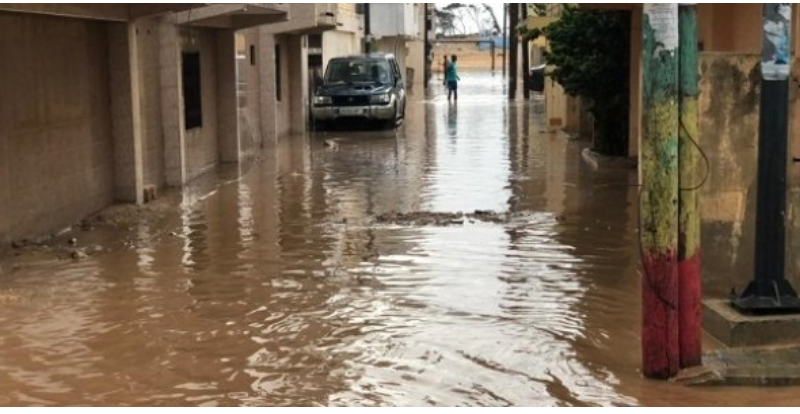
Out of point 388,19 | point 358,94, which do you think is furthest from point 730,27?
point 388,19

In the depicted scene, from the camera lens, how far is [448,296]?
8.24 metres

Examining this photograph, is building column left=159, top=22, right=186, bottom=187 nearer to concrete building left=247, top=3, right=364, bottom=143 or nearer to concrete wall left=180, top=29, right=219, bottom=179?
concrete wall left=180, top=29, right=219, bottom=179

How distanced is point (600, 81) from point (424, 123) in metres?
12.1

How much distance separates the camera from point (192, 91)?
1631cm

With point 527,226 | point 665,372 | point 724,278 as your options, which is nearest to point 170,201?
point 527,226

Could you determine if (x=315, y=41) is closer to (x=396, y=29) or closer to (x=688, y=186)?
(x=396, y=29)

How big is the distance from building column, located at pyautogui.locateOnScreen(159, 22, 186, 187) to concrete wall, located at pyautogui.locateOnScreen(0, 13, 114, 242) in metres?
1.83

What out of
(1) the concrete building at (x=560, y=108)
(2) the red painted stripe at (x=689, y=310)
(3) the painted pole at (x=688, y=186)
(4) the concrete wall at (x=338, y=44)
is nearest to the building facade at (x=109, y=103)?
(1) the concrete building at (x=560, y=108)

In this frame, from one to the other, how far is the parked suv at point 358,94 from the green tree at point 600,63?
8.76 m

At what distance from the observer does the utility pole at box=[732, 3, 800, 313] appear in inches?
247

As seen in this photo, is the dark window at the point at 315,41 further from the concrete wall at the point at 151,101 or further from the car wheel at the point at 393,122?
the concrete wall at the point at 151,101

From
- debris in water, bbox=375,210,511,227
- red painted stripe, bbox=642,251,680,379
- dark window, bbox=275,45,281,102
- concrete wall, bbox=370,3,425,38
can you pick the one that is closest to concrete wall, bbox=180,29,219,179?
debris in water, bbox=375,210,511,227

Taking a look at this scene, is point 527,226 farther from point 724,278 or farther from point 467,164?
point 467,164

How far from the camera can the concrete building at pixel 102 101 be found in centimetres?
1030
